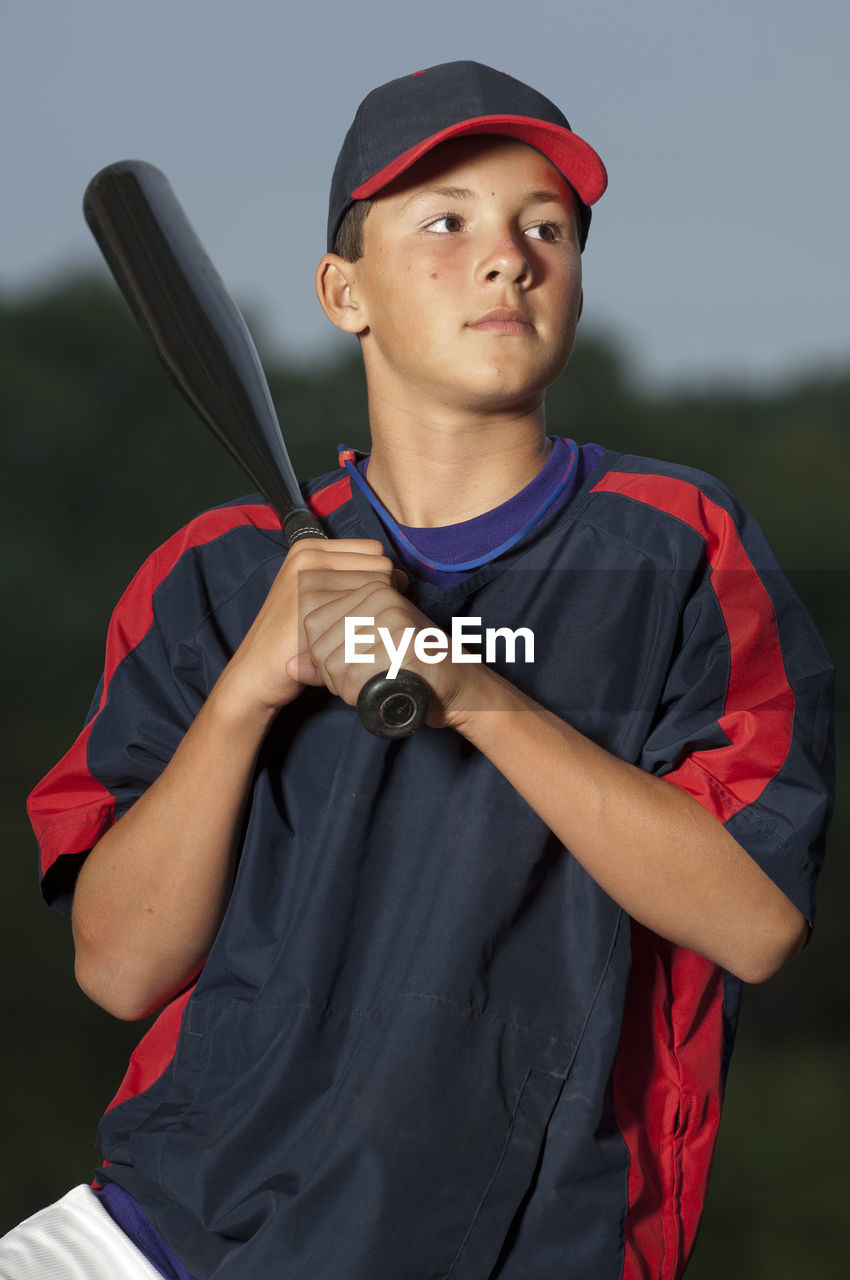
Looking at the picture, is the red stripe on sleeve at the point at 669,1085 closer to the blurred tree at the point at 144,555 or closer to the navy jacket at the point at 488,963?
the navy jacket at the point at 488,963

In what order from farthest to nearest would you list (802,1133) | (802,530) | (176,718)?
(802,530) < (802,1133) < (176,718)

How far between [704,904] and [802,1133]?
6.91ft

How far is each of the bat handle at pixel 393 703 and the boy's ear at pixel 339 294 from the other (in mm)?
295

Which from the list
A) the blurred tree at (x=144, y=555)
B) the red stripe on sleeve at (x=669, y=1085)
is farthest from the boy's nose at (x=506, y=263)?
the blurred tree at (x=144, y=555)

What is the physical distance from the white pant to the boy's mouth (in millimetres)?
535

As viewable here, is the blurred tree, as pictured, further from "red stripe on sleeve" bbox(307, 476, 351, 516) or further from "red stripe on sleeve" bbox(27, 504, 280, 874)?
"red stripe on sleeve" bbox(307, 476, 351, 516)

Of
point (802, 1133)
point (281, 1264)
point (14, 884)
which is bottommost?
point (802, 1133)

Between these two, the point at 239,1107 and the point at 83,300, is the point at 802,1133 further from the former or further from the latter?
the point at 83,300

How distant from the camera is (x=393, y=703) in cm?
65

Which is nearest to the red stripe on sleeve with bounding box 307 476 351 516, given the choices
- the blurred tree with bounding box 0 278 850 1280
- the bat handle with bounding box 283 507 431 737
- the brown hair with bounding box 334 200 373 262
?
the brown hair with bounding box 334 200 373 262

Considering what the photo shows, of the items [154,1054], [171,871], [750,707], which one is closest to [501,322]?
[750,707]

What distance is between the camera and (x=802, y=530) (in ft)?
10.3

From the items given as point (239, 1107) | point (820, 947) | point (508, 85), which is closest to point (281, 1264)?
point (239, 1107)

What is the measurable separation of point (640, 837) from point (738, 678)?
11 centimetres
